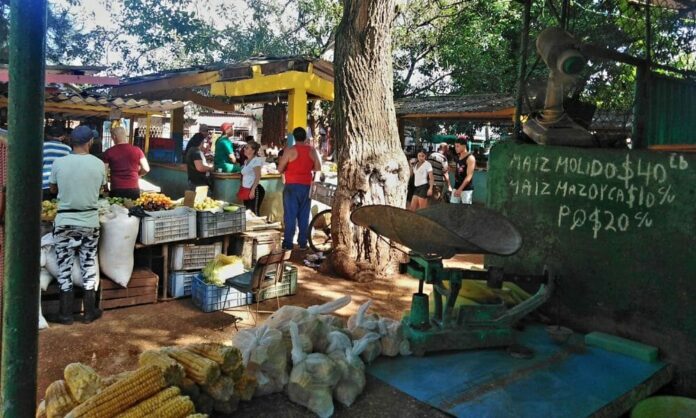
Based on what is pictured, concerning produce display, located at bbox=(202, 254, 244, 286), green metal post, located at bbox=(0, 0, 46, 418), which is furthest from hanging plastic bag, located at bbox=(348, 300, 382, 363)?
produce display, located at bbox=(202, 254, 244, 286)

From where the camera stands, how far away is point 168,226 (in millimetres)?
6633

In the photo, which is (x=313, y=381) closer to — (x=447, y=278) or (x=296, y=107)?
(x=447, y=278)

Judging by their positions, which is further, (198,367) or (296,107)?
(296,107)

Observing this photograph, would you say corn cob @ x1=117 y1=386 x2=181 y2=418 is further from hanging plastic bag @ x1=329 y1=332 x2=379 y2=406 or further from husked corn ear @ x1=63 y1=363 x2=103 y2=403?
hanging plastic bag @ x1=329 y1=332 x2=379 y2=406

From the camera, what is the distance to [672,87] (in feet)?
20.5

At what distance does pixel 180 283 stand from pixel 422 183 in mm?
6236

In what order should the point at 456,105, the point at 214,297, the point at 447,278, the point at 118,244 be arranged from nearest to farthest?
1. the point at 447,278
2. the point at 118,244
3. the point at 214,297
4. the point at 456,105

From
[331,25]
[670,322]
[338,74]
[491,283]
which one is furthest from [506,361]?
[331,25]

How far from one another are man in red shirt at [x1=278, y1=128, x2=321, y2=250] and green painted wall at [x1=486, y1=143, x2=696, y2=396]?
17.2 feet

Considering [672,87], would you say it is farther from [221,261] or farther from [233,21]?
[233,21]

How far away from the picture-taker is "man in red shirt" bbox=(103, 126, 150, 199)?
7.57 meters

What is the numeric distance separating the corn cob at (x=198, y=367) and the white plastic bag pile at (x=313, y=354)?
0.87ft

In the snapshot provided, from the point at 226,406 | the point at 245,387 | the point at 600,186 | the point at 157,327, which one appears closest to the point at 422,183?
the point at 157,327

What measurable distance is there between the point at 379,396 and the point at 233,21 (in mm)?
22119
